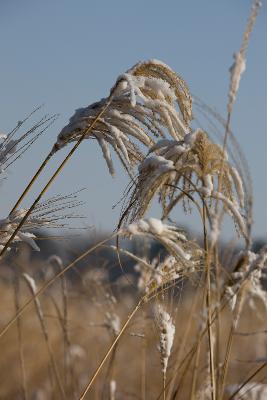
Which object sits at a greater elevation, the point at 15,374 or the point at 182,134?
the point at 182,134

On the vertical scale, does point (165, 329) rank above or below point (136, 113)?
below

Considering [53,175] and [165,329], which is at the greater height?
[53,175]

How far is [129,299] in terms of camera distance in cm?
661

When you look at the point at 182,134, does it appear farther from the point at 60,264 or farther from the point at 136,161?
the point at 60,264

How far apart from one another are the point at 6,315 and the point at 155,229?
5527 millimetres

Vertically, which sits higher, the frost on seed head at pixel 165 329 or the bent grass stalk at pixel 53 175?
the bent grass stalk at pixel 53 175

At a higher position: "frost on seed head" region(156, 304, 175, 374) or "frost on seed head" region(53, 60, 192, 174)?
"frost on seed head" region(53, 60, 192, 174)

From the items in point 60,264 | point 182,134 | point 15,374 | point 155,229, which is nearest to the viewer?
point 155,229

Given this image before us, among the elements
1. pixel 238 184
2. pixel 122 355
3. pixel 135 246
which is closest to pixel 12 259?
pixel 135 246

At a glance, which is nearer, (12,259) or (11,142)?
(11,142)

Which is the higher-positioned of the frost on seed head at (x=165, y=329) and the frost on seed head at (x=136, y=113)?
the frost on seed head at (x=136, y=113)

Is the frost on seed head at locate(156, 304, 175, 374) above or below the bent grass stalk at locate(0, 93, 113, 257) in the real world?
below

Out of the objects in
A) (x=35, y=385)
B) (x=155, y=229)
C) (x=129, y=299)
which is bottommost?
(x=35, y=385)

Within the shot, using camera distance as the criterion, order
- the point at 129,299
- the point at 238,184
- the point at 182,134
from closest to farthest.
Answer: the point at 238,184, the point at 182,134, the point at 129,299
